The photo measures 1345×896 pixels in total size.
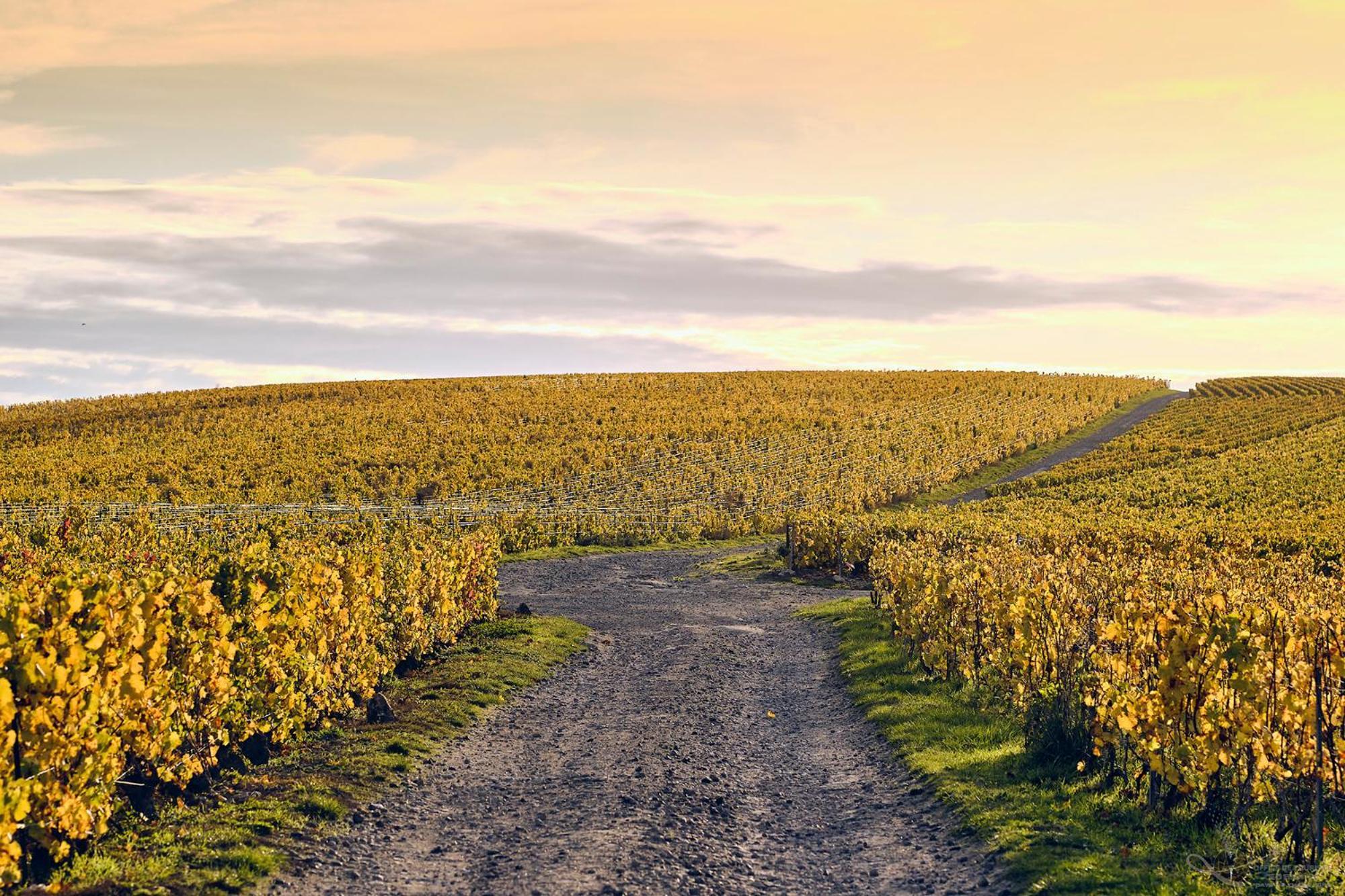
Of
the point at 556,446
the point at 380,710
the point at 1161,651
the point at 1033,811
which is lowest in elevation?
the point at 380,710

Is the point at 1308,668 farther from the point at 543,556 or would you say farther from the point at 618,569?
the point at 543,556

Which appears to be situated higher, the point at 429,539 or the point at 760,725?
the point at 429,539

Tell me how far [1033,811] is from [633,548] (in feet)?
120

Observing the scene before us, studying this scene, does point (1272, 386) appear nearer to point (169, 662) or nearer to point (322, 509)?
point (322, 509)

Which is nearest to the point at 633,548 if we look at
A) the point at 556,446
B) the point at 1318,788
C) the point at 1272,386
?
the point at 556,446

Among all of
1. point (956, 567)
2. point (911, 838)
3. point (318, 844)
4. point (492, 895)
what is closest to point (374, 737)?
point (318, 844)

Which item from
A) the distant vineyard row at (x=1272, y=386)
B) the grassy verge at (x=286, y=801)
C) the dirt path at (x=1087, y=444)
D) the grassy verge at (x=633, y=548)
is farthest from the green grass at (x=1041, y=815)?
the distant vineyard row at (x=1272, y=386)

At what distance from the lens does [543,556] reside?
44.3 metres

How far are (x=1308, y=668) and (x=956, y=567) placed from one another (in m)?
8.35

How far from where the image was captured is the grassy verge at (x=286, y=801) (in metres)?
10.1

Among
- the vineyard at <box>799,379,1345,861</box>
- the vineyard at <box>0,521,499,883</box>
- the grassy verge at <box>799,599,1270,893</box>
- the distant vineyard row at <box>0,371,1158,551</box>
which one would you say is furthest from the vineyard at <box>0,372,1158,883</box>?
the vineyard at <box>799,379,1345,861</box>

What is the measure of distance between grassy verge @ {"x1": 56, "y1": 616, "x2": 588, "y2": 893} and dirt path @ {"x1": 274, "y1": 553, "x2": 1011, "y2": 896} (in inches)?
16.2

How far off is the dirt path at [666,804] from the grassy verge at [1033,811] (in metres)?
0.36

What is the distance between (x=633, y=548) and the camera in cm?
4797
